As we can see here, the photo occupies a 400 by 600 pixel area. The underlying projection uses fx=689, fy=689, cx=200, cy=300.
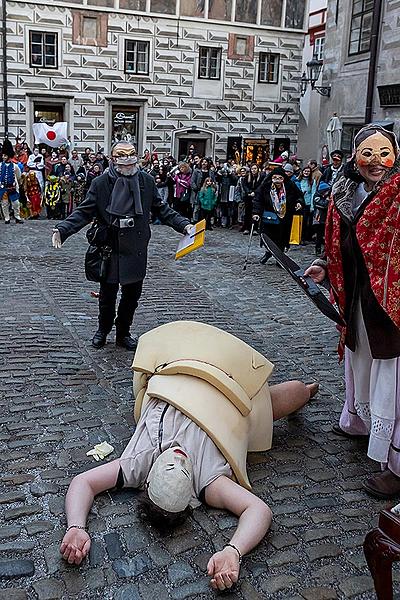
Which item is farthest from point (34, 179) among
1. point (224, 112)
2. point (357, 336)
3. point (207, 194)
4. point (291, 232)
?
point (357, 336)

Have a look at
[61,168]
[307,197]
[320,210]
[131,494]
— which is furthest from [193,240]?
[61,168]

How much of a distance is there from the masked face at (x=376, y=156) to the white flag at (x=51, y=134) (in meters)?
20.7

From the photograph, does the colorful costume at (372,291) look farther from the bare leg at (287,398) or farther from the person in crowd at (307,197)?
the person in crowd at (307,197)

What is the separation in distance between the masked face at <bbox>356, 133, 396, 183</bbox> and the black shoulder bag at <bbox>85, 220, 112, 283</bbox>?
108 inches

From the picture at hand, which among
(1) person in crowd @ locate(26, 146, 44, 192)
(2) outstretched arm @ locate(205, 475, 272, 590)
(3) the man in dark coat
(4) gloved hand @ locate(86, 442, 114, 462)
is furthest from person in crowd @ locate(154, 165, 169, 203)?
(2) outstretched arm @ locate(205, 475, 272, 590)

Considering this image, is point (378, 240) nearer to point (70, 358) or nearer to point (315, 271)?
point (315, 271)

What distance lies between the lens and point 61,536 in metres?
3.40

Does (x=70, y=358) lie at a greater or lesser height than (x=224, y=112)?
lesser

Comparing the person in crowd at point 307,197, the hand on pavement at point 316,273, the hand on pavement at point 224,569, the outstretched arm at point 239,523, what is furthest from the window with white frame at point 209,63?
the hand on pavement at point 224,569

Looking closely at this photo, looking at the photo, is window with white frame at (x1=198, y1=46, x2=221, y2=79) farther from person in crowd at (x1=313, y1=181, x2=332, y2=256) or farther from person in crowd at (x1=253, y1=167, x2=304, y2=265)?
person in crowd at (x1=253, y1=167, x2=304, y2=265)

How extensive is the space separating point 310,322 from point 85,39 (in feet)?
64.6

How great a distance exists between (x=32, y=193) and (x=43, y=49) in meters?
9.62

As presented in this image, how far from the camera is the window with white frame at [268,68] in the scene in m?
27.1

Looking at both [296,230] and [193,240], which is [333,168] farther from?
[193,240]
